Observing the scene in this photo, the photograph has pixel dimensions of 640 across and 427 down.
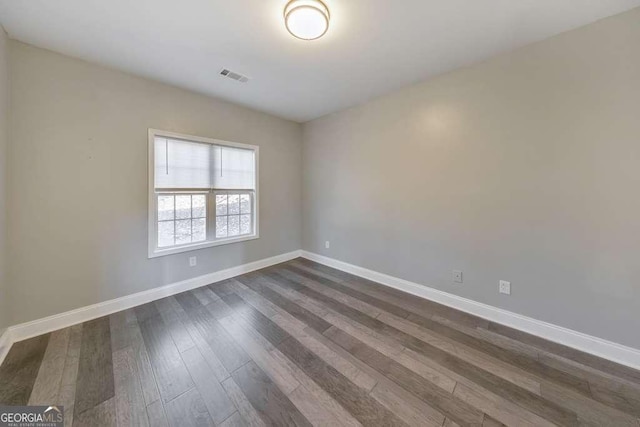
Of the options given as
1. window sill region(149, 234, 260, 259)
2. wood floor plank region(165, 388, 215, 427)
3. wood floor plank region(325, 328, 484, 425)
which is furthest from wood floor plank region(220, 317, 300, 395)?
window sill region(149, 234, 260, 259)

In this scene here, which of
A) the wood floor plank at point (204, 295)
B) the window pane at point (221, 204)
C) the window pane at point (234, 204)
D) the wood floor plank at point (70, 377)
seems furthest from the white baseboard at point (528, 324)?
the wood floor plank at point (70, 377)

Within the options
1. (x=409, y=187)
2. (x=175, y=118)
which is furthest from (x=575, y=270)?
(x=175, y=118)

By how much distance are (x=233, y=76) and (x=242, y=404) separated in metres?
3.01

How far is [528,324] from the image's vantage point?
2.09m

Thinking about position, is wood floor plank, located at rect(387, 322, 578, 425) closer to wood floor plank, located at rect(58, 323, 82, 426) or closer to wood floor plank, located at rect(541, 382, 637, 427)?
wood floor plank, located at rect(541, 382, 637, 427)

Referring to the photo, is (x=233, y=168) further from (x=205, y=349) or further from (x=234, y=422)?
(x=234, y=422)

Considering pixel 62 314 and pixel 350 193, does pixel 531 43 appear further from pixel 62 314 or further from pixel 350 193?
pixel 62 314

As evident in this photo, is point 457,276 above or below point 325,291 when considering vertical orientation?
above

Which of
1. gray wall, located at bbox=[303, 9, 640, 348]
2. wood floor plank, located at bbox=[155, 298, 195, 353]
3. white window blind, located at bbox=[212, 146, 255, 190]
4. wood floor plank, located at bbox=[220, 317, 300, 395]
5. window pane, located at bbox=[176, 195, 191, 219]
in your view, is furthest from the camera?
white window blind, located at bbox=[212, 146, 255, 190]

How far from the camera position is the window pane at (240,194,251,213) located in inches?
141

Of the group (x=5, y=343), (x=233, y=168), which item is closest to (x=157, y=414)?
(x=5, y=343)

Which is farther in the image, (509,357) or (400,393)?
(509,357)

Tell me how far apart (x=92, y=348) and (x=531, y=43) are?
4591 millimetres

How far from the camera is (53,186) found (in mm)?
2100
